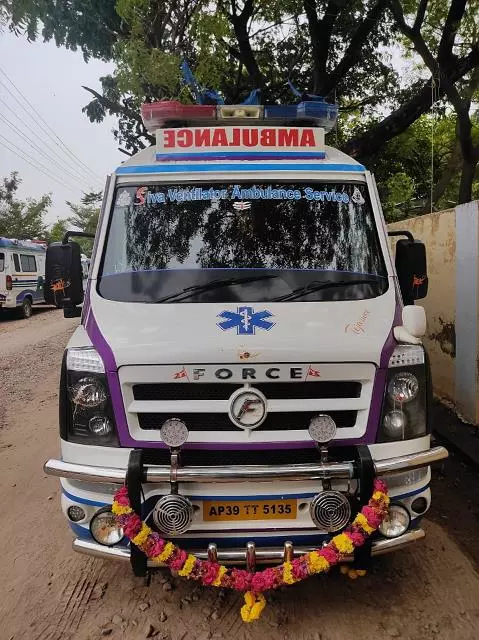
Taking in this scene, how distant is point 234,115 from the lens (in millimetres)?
3957

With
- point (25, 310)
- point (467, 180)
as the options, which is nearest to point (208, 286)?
point (467, 180)

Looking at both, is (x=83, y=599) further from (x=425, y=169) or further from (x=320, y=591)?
(x=425, y=169)

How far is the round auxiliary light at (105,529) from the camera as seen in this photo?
2.57 meters

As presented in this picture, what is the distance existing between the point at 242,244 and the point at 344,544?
171 cm

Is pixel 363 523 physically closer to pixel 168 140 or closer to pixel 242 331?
pixel 242 331

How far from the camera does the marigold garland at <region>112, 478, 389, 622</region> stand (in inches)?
94.9

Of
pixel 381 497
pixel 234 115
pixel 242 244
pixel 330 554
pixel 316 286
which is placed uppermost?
pixel 234 115

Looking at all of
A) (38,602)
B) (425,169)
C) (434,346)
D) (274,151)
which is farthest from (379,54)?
(38,602)

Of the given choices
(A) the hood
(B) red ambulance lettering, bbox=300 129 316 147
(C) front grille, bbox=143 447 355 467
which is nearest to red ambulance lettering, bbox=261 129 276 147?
(B) red ambulance lettering, bbox=300 129 316 147

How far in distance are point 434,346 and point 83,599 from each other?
15.8 feet

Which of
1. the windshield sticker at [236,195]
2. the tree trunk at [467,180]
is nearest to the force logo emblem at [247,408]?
the windshield sticker at [236,195]

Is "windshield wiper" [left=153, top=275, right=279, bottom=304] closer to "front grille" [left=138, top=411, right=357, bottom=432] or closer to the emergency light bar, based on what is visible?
"front grille" [left=138, top=411, right=357, bottom=432]

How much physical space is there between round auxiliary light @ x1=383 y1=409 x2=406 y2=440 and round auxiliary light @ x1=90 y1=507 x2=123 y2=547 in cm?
140

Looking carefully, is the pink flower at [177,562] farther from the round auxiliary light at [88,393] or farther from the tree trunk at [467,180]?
the tree trunk at [467,180]
